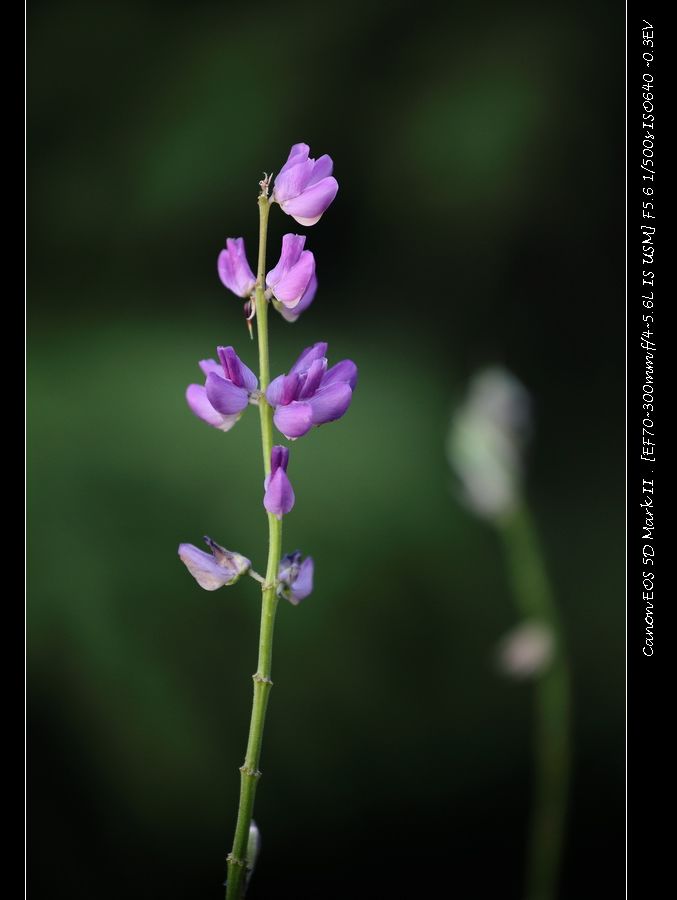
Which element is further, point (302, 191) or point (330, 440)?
point (330, 440)

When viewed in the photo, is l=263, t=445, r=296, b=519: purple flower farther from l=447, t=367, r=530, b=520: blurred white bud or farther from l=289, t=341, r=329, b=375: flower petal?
l=447, t=367, r=530, b=520: blurred white bud

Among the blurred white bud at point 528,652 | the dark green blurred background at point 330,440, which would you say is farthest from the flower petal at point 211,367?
the dark green blurred background at point 330,440

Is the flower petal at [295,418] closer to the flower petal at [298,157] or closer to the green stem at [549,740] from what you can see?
the flower petal at [298,157]

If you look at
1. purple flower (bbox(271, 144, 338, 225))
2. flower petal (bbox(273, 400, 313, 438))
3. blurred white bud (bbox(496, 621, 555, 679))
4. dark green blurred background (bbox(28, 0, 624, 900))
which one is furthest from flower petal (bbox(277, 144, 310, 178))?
dark green blurred background (bbox(28, 0, 624, 900))

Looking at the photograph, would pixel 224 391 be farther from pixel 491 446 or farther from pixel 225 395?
pixel 491 446

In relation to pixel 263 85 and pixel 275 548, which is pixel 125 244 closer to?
pixel 263 85

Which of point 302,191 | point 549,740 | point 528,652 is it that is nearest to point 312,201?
point 302,191
